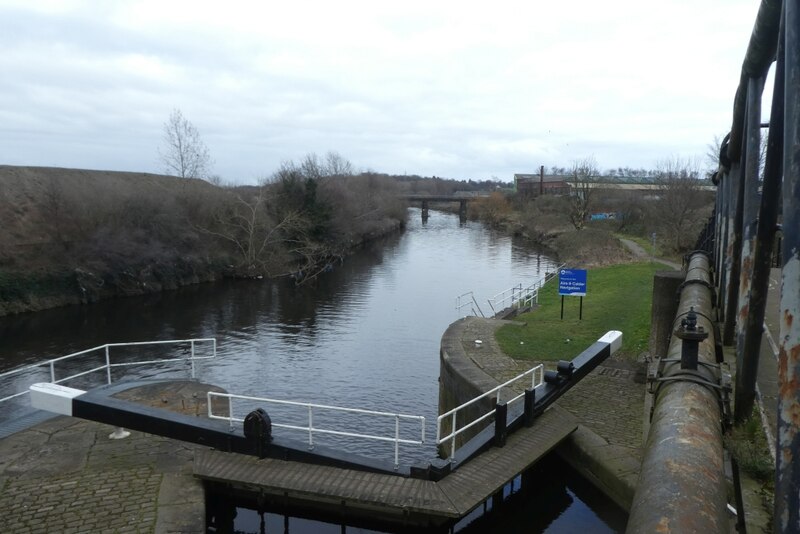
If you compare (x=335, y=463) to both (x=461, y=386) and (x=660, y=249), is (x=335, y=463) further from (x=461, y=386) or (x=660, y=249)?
(x=660, y=249)

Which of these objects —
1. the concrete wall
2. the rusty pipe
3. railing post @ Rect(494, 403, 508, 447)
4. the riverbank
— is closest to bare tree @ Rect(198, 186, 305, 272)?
the riverbank

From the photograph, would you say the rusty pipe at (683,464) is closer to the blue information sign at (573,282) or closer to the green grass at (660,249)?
the blue information sign at (573,282)

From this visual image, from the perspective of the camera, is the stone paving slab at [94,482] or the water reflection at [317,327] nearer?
the stone paving slab at [94,482]

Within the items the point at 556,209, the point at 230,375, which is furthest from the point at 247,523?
the point at 556,209

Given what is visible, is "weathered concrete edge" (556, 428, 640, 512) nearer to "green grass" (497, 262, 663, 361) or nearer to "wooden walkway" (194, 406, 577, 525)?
"wooden walkway" (194, 406, 577, 525)

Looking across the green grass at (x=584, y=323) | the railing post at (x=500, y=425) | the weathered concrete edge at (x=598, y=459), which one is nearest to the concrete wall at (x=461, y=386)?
the weathered concrete edge at (x=598, y=459)

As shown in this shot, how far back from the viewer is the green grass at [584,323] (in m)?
15.9

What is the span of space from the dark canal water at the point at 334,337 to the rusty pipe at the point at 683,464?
458 centimetres

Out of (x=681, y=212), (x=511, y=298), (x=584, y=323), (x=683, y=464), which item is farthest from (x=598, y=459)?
(x=681, y=212)

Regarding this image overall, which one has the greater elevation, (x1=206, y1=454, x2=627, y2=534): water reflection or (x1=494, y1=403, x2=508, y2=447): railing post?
(x1=494, y1=403, x2=508, y2=447): railing post

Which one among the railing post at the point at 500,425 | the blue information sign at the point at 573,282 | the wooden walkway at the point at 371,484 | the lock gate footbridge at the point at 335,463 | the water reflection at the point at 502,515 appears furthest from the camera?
the blue information sign at the point at 573,282

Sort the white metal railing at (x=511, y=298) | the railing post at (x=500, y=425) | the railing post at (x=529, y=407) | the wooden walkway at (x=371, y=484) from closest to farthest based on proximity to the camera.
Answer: the wooden walkway at (x=371, y=484), the railing post at (x=500, y=425), the railing post at (x=529, y=407), the white metal railing at (x=511, y=298)

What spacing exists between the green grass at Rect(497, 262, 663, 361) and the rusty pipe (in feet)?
34.3

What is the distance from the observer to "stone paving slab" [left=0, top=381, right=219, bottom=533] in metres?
7.04
